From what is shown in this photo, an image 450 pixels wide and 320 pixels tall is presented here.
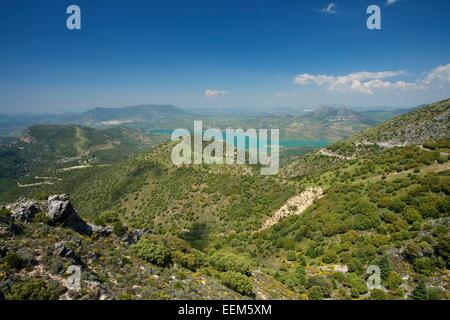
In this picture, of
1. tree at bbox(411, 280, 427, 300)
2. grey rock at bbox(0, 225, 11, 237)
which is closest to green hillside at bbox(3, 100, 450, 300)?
tree at bbox(411, 280, 427, 300)

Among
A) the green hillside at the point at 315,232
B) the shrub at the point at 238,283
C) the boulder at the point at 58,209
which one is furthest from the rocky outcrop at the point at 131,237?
the shrub at the point at 238,283

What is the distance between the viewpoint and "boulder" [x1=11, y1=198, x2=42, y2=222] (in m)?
25.9

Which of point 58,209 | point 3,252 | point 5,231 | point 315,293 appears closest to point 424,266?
point 315,293

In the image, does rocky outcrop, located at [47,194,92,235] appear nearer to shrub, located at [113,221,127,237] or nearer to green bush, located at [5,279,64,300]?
shrub, located at [113,221,127,237]

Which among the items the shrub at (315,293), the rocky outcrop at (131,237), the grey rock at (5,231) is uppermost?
the grey rock at (5,231)

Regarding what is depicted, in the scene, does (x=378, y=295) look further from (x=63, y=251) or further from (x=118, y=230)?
(x=63, y=251)

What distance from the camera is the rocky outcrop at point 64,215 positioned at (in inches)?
1101

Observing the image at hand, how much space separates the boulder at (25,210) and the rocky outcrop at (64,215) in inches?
52.2

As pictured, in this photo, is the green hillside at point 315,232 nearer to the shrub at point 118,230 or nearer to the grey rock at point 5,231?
the grey rock at point 5,231

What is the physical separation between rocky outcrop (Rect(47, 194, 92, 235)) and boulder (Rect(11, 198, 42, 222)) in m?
1.33

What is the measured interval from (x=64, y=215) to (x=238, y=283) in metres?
20.6
